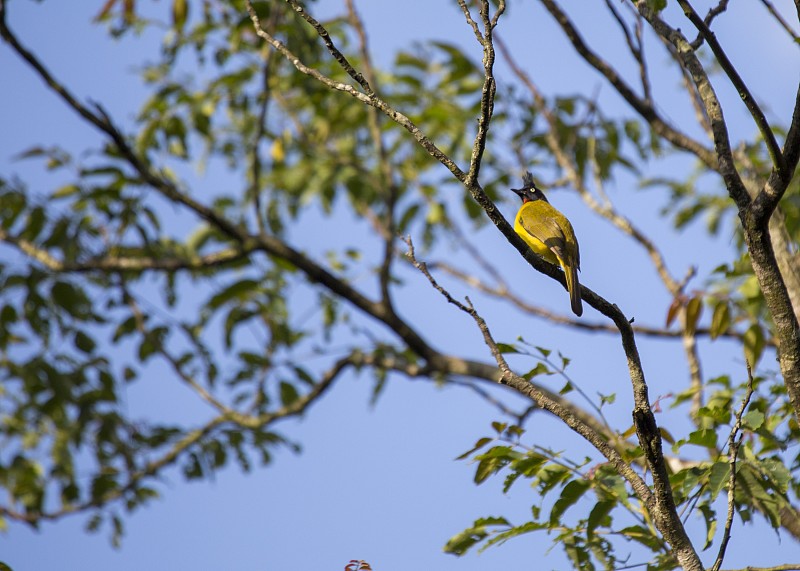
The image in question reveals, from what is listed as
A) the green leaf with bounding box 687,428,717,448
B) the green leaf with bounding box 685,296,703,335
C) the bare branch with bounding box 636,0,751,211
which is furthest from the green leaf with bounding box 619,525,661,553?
the green leaf with bounding box 685,296,703,335

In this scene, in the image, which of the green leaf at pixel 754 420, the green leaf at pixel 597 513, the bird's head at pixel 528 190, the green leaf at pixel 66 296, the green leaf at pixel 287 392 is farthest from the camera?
the green leaf at pixel 287 392

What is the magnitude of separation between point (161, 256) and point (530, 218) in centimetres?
321

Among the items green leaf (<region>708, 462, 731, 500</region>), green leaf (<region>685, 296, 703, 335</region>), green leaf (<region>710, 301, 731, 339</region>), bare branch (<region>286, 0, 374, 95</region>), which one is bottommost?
green leaf (<region>708, 462, 731, 500</region>)

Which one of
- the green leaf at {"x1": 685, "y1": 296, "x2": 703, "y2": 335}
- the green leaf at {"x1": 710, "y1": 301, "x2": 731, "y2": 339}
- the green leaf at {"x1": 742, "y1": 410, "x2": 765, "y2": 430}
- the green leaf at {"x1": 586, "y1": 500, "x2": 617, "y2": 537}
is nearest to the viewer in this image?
the green leaf at {"x1": 742, "y1": 410, "x2": 765, "y2": 430}

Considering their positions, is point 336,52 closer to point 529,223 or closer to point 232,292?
point 529,223

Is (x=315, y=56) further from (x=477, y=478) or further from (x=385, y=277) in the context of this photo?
(x=477, y=478)

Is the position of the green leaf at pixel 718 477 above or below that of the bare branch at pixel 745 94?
below

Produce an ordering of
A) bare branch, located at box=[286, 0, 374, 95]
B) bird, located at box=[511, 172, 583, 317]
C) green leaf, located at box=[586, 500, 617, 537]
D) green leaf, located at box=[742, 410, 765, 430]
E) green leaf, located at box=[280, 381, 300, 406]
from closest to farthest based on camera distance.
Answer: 1. bare branch, located at box=[286, 0, 374, 95]
2. green leaf, located at box=[742, 410, 765, 430]
3. green leaf, located at box=[586, 500, 617, 537]
4. bird, located at box=[511, 172, 583, 317]
5. green leaf, located at box=[280, 381, 300, 406]

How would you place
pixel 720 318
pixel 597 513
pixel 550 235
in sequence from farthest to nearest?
1. pixel 550 235
2. pixel 720 318
3. pixel 597 513

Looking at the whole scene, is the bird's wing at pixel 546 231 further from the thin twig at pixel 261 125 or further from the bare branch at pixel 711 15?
the thin twig at pixel 261 125

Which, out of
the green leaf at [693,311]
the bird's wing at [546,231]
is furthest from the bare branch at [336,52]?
the green leaf at [693,311]

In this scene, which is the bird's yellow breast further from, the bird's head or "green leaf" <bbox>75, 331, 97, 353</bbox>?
"green leaf" <bbox>75, 331, 97, 353</bbox>

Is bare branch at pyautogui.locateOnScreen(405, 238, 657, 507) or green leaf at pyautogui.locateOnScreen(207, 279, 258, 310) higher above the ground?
green leaf at pyautogui.locateOnScreen(207, 279, 258, 310)

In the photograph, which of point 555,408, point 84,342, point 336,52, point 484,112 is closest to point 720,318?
point 555,408
